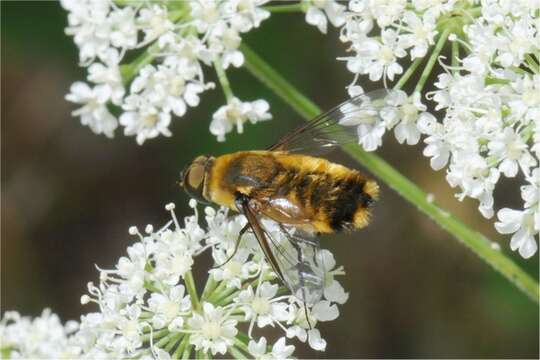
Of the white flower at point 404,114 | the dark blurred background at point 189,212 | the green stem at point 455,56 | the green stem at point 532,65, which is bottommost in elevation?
the dark blurred background at point 189,212

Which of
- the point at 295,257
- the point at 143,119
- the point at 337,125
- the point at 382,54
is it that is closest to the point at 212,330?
the point at 295,257

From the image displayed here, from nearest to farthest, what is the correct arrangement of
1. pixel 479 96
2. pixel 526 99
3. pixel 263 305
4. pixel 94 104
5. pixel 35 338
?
pixel 526 99, pixel 479 96, pixel 263 305, pixel 35 338, pixel 94 104

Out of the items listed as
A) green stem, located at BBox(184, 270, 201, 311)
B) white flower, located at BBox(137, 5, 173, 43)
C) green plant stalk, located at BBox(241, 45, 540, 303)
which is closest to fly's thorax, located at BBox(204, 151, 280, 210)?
green stem, located at BBox(184, 270, 201, 311)

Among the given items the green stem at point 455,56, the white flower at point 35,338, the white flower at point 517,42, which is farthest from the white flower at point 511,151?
the white flower at point 35,338

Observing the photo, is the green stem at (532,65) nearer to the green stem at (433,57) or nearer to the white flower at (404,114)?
the green stem at (433,57)

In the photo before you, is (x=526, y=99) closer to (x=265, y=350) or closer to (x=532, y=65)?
(x=532, y=65)

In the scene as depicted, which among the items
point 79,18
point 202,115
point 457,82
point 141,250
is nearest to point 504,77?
point 457,82
